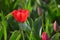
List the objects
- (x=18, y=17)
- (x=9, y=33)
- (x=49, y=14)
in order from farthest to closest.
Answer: (x=49, y=14)
(x=9, y=33)
(x=18, y=17)

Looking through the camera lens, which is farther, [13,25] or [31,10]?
[31,10]

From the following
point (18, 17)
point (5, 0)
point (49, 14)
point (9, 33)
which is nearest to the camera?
point (18, 17)

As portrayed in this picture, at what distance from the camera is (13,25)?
87 cm

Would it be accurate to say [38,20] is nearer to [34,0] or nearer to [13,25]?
[13,25]

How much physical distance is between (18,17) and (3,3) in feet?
1.18

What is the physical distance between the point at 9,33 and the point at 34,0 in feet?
1.11

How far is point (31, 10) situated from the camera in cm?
100

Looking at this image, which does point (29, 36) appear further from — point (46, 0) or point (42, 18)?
point (46, 0)

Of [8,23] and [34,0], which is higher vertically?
[34,0]

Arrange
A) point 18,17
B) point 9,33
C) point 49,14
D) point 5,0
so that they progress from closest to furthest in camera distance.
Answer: point 18,17
point 9,33
point 49,14
point 5,0

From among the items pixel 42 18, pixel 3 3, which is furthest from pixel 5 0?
pixel 42 18

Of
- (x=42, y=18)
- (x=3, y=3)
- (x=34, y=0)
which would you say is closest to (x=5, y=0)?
(x=3, y=3)

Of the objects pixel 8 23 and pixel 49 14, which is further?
pixel 49 14

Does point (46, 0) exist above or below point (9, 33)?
above
